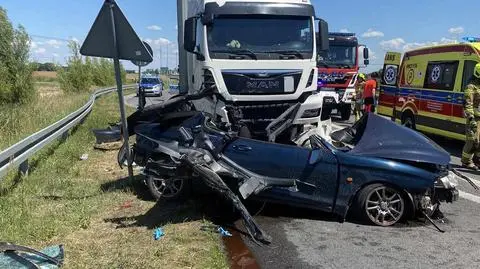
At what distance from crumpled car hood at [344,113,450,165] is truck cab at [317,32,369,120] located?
Result: 12.3 m

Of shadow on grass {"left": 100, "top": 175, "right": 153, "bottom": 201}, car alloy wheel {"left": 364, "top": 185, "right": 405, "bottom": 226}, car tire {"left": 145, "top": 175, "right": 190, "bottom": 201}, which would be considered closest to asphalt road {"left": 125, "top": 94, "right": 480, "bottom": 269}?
car alloy wheel {"left": 364, "top": 185, "right": 405, "bottom": 226}

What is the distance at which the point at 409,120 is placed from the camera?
1370 cm

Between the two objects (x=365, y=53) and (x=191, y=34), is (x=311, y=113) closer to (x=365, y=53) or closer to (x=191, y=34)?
(x=191, y=34)

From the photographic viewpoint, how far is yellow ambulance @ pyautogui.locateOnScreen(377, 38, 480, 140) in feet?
37.4

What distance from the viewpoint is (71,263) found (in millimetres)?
4473

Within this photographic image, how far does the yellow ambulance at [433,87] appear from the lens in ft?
37.4

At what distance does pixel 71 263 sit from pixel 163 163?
171 cm

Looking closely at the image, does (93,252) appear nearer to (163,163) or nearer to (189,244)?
(189,244)

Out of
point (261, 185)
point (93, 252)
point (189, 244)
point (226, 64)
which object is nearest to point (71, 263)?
point (93, 252)

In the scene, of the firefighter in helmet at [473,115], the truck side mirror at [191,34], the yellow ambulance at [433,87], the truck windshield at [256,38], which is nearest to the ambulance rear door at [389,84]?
the yellow ambulance at [433,87]

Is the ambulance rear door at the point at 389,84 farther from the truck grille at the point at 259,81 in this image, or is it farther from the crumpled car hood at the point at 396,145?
the crumpled car hood at the point at 396,145

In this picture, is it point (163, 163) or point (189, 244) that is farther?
point (163, 163)

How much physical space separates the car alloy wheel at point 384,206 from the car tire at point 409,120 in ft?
26.5

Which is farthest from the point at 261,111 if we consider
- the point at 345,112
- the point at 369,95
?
the point at 345,112
